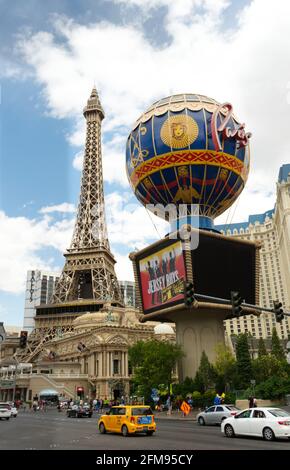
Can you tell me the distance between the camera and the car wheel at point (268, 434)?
15695mm

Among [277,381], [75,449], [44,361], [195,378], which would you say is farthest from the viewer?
[44,361]

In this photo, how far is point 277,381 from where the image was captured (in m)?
35.0

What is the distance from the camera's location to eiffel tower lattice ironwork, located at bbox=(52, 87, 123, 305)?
99.3 m

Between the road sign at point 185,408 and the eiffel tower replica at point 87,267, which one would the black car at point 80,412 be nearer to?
the road sign at point 185,408

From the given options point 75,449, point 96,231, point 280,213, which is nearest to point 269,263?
point 280,213

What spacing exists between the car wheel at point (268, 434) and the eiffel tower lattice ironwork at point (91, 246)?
77.2 metres

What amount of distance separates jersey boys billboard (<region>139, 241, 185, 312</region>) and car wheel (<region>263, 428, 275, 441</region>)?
2008 cm

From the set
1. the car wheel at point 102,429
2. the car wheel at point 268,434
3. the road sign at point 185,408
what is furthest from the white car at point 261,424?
the road sign at point 185,408

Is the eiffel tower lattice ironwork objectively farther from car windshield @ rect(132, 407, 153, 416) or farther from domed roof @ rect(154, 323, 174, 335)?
car windshield @ rect(132, 407, 153, 416)

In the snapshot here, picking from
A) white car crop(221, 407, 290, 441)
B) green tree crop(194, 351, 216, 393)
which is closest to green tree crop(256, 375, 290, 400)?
green tree crop(194, 351, 216, 393)

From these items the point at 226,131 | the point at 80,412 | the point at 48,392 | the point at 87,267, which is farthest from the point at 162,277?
the point at 87,267

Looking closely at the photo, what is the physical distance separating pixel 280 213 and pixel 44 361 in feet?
226

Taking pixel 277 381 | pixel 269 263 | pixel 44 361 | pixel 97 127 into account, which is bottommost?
pixel 277 381
